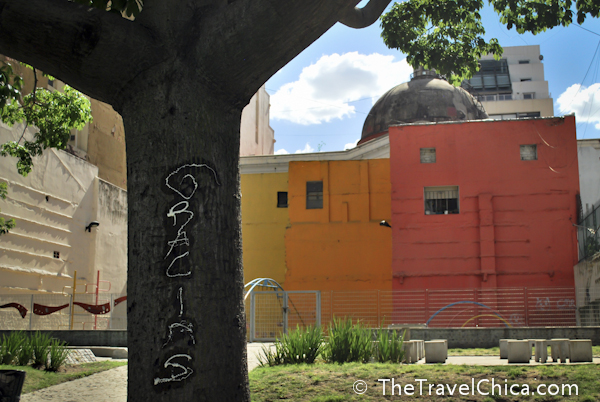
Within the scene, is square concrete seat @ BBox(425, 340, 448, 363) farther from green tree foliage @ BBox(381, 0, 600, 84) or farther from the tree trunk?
the tree trunk

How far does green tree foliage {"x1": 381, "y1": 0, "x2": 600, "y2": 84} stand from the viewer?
8094 mm

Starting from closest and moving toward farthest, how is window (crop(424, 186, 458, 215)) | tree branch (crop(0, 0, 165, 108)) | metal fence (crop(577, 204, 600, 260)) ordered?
tree branch (crop(0, 0, 165, 108)), metal fence (crop(577, 204, 600, 260)), window (crop(424, 186, 458, 215))

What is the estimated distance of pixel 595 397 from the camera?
6371 millimetres

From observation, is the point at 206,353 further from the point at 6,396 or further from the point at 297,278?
the point at 297,278

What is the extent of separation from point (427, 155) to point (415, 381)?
2082 cm

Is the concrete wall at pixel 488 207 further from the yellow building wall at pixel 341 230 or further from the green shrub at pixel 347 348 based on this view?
the green shrub at pixel 347 348

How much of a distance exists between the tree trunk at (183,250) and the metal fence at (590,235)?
700 inches

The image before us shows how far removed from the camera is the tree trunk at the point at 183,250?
4.16 m

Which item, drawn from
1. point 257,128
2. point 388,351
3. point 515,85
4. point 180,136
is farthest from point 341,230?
point 515,85

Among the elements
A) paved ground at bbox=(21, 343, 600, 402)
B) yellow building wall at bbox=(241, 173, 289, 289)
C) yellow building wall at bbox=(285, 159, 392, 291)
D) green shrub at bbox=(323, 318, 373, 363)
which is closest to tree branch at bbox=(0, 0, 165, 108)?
paved ground at bbox=(21, 343, 600, 402)

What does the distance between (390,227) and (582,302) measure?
9.02 meters

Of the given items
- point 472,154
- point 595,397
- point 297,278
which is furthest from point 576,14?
point 297,278

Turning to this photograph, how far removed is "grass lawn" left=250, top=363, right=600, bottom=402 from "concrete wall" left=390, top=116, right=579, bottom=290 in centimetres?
1758

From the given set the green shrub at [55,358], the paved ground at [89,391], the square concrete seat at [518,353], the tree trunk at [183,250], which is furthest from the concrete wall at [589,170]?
the tree trunk at [183,250]
